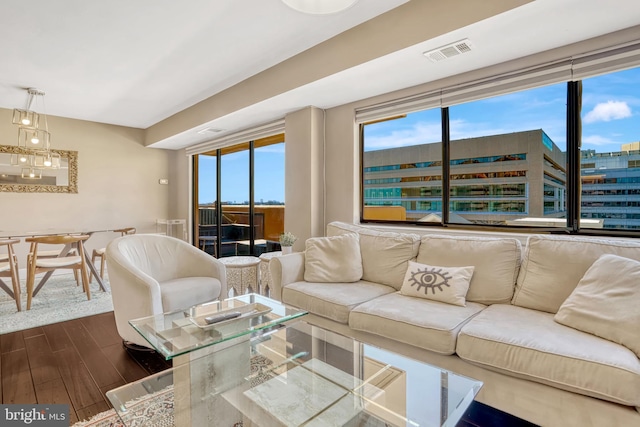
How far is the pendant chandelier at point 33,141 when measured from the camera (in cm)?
386

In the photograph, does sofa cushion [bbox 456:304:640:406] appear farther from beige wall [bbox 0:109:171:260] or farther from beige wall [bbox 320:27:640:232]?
beige wall [bbox 0:109:171:260]

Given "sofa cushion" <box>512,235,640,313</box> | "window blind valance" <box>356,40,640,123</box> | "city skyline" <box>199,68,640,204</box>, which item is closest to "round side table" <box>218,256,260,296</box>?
"city skyline" <box>199,68,640,204</box>

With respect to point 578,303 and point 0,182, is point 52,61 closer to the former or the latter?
point 0,182

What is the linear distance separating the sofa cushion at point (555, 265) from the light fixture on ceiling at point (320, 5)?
191 centimetres

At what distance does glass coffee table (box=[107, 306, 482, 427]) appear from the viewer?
137 centimetres

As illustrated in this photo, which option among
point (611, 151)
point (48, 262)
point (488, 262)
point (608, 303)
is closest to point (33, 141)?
point (48, 262)

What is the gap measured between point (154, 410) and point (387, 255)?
1926mm

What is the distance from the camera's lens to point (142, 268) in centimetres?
285

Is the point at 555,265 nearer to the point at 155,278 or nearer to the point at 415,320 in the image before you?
the point at 415,320

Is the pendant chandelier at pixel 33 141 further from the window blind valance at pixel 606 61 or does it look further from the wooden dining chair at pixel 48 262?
the window blind valance at pixel 606 61

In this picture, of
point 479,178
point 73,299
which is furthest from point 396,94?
point 73,299

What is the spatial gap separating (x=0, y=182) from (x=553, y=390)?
6.70 m

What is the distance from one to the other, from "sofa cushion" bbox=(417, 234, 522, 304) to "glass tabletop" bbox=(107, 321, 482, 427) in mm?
937

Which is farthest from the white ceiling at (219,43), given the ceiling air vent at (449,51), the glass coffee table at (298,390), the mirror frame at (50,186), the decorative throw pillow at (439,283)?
the glass coffee table at (298,390)
